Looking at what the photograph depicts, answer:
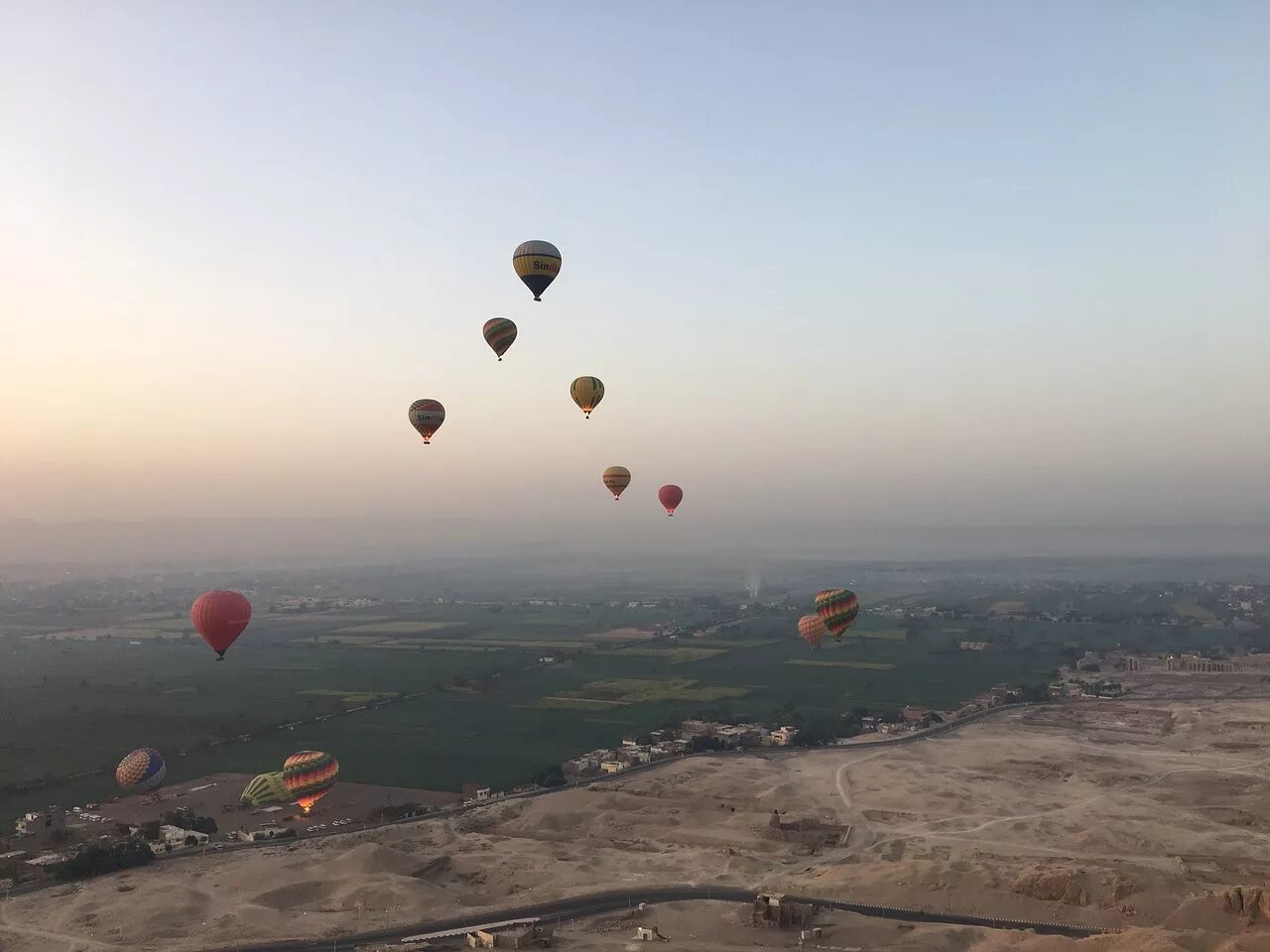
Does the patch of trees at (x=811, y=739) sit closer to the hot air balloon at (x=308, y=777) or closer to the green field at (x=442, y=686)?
the green field at (x=442, y=686)

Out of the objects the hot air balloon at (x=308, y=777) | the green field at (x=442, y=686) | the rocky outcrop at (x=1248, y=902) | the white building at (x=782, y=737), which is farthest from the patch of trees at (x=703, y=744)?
the rocky outcrop at (x=1248, y=902)

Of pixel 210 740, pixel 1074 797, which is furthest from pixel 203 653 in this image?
pixel 1074 797

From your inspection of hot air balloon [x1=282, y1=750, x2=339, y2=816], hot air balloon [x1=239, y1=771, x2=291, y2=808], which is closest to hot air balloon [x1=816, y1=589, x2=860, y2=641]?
hot air balloon [x1=282, y1=750, x2=339, y2=816]

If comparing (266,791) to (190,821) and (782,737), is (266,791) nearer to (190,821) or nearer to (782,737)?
(190,821)

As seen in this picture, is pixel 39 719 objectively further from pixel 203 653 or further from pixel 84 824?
pixel 203 653

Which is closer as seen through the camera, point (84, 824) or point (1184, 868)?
point (1184, 868)

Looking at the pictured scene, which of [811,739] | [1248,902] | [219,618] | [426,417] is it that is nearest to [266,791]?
[219,618]
